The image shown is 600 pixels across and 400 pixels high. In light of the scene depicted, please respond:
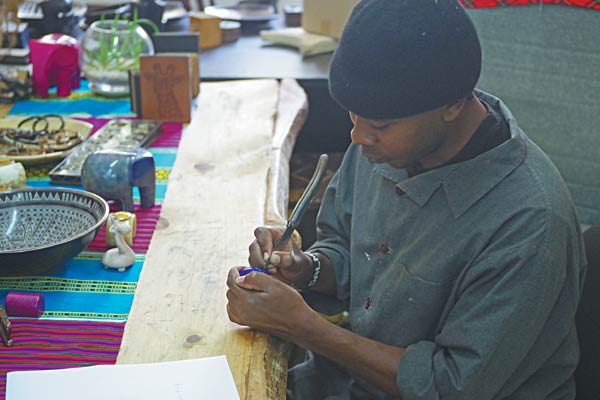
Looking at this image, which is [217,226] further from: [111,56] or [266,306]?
[111,56]

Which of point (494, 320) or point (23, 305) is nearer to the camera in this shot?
point (494, 320)

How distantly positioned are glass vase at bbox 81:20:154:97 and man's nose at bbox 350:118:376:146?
51.3 inches

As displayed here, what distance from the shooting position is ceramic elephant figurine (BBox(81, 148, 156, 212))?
5.02 ft

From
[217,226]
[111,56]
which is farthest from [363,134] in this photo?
[111,56]

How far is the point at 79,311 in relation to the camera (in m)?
1.23

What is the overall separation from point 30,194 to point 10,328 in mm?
358

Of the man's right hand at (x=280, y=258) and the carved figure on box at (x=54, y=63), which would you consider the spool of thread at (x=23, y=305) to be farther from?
the carved figure on box at (x=54, y=63)

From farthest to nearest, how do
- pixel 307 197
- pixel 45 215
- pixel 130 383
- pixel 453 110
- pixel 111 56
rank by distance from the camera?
pixel 111 56
pixel 45 215
pixel 307 197
pixel 453 110
pixel 130 383

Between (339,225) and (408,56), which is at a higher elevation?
(408,56)

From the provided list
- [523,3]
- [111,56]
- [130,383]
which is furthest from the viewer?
[111,56]

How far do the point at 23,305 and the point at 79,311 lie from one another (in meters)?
0.08

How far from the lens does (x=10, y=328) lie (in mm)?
1167

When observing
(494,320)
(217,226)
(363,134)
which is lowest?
(217,226)

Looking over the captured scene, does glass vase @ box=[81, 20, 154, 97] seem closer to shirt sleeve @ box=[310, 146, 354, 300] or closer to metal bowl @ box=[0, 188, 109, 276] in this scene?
metal bowl @ box=[0, 188, 109, 276]
